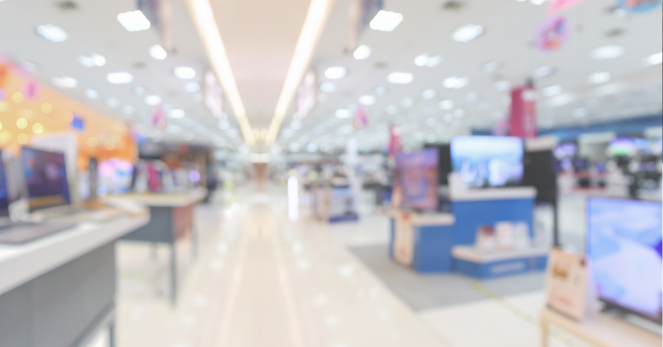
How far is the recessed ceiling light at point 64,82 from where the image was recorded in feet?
26.6

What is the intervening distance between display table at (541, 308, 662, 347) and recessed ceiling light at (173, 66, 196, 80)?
806 centimetres

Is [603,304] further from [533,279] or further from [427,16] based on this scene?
[427,16]

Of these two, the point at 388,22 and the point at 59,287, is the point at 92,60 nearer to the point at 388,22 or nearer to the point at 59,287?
the point at 388,22

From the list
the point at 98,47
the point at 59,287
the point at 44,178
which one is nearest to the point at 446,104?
the point at 98,47

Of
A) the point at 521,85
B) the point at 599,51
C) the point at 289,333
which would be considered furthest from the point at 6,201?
the point at 521,85

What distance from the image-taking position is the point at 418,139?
84.0 feet

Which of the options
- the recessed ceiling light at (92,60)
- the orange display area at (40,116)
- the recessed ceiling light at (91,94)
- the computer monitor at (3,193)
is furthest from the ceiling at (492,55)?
the recessed ceiling light at (91,94)

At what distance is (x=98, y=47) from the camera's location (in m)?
5.99

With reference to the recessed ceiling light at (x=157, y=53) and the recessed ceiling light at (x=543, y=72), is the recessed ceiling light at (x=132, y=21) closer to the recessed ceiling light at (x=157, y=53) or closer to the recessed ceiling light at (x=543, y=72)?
the recessed ceiling light at (x=157, y=53)

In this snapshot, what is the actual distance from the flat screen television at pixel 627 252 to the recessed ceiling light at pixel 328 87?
8.10 metres

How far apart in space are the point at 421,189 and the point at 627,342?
2.69m

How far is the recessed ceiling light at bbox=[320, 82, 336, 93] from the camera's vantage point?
896cm

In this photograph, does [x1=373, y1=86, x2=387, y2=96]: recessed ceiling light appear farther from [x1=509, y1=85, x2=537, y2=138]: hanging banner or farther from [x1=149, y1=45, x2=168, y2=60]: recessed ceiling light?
[x1=149, y1=45, x2=168, y2=60]: recessed ceiling light

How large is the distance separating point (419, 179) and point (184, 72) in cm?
671
